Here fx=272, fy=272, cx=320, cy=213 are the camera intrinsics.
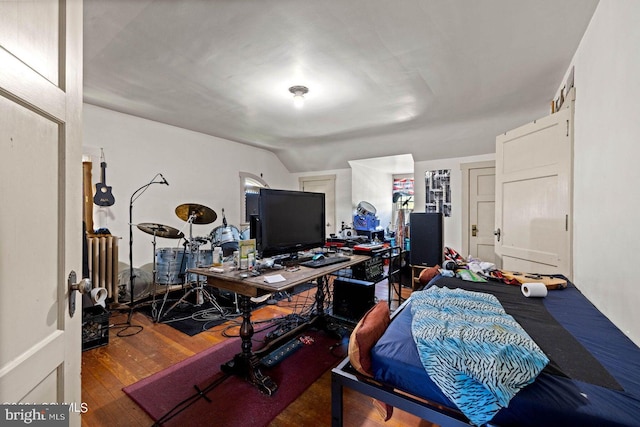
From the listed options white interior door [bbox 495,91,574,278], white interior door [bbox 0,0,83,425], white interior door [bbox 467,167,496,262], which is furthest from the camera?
white interior door [bbox 467,167,496,262]

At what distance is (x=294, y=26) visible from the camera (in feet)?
6.36

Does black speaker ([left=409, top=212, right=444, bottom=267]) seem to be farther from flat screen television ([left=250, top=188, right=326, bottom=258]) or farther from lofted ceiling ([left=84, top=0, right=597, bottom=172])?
flat screen television ([left=250, top=188, right=326, bottom=258])

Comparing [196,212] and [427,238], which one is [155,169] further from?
[427,238]

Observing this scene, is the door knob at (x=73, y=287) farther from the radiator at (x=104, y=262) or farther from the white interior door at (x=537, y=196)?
the white interior door at (x=537, y=196)

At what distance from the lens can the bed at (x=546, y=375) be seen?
86cm

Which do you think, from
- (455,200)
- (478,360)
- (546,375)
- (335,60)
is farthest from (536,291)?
(455,200)

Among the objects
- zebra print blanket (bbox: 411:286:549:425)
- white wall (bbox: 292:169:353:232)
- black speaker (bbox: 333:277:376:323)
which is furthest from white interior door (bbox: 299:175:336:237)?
zebra print blanket (bbox: 411:286:549:425)

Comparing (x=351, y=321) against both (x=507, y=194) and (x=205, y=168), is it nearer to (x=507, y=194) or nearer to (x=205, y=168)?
(x=507, y=194)

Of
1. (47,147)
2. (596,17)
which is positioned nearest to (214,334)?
(47,147)

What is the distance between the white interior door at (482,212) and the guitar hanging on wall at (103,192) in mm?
5458

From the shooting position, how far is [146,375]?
207 cm

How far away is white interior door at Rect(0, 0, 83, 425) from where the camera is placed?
64cm

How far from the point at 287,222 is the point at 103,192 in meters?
2.70

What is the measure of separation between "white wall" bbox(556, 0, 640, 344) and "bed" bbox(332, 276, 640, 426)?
0.18m
